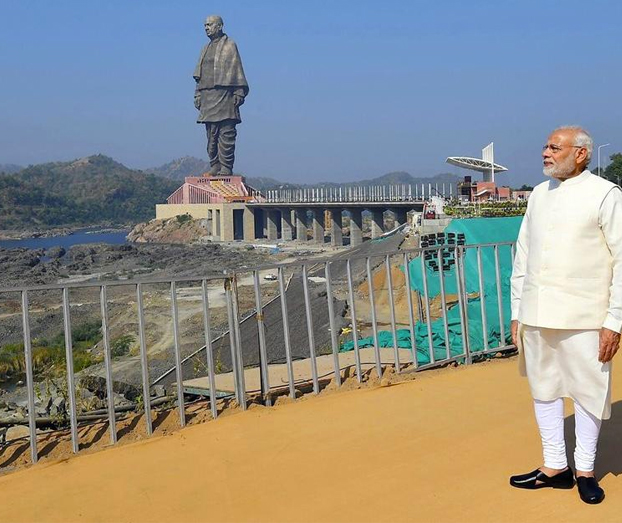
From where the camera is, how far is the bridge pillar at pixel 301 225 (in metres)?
47.0

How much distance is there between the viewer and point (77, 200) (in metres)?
98.8

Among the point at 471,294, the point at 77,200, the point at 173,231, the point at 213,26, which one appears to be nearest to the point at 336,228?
the point at 173,231

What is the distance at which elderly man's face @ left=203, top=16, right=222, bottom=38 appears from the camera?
51.7 meters

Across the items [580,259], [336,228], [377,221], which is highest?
[580,259]

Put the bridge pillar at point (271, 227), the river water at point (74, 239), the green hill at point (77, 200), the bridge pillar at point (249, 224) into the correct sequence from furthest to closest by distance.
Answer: the green hill at point (77, 200)
the river water at point (74, 239)
the bridge pillar at point (271, 227)
the bridge pillar at point (249, 224)

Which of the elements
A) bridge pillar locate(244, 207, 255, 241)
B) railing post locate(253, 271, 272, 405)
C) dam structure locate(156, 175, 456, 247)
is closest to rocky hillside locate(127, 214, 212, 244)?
dam structure locate(156, 175, 456, 247)

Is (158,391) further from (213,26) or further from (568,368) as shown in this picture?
(213,26)

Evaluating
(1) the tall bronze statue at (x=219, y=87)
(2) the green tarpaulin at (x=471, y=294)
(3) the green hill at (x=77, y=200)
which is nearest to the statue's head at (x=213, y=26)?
(1) the tall bronze statue at (x=219, y=87)

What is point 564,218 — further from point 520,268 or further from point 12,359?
point 12,359

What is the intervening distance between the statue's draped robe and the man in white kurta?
4924 cm

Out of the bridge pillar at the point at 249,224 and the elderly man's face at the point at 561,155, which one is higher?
the elderly man's face at the point at 561,155

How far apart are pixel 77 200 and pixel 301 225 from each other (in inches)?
2346

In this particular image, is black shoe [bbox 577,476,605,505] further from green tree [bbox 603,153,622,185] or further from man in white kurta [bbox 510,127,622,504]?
green tree [bbox 603,153,622,185]

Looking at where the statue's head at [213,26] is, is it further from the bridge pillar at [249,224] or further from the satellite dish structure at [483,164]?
the satellite dish structure at [483,164]
